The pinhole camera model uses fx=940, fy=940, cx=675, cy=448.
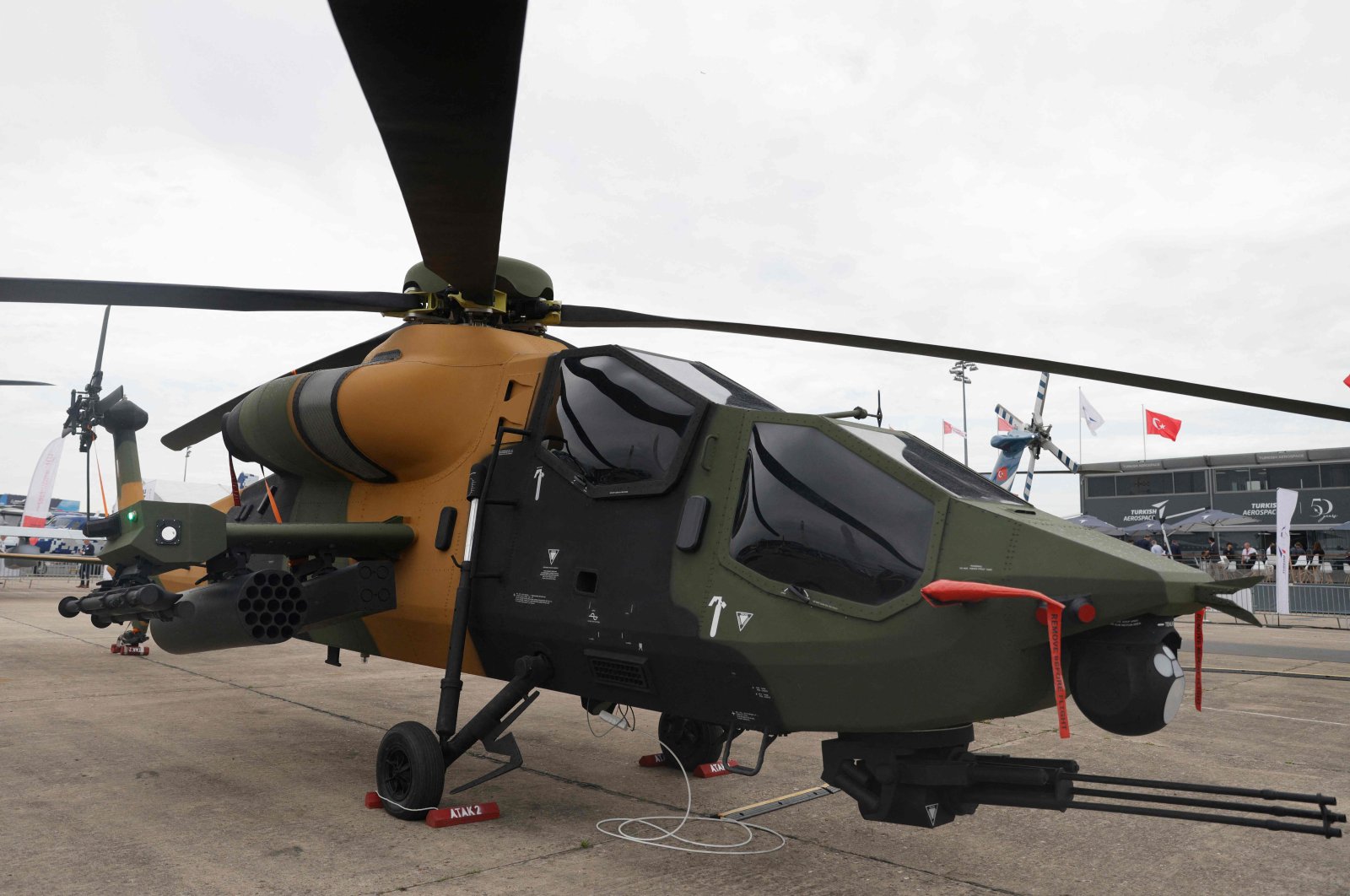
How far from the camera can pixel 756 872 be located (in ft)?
15.8

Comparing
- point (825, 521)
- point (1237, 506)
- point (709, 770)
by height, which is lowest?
point (709, 770)

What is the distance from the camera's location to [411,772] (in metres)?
5.59

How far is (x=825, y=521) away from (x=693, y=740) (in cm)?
308

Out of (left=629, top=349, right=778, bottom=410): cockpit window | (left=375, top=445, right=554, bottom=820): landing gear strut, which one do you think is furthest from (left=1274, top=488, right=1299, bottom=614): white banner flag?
(left=375, top=445, right=554, bottom=820): landing gear strut

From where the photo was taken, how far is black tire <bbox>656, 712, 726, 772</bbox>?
6.68 metres

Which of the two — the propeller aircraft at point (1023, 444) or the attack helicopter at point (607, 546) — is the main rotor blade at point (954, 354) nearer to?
the attack helicopter at point (607, 546)

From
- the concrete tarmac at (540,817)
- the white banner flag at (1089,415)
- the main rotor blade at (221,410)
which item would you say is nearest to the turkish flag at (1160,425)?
the white banner flag at (1089,415)

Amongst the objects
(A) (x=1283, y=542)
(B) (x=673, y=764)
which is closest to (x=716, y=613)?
(B) (x=673, y=764)

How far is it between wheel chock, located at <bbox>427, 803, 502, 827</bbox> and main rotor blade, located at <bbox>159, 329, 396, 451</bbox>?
3474mm

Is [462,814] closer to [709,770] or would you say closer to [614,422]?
[709,770]

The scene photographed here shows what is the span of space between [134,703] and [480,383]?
639 centimetres

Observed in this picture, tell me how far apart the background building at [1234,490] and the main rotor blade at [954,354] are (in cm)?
4268

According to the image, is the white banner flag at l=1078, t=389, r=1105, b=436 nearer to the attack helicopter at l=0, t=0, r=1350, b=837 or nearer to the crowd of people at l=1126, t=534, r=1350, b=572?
the crowd of people at l=1126, t=534, r=1350, b=572

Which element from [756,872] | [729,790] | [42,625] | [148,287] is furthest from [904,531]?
[42,625]
